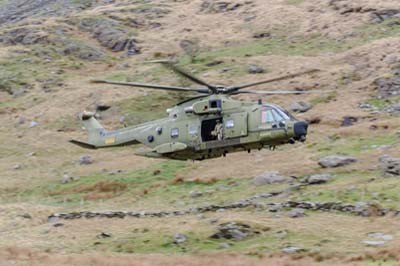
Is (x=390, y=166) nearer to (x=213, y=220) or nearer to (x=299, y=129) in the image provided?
(x=299, y=129)

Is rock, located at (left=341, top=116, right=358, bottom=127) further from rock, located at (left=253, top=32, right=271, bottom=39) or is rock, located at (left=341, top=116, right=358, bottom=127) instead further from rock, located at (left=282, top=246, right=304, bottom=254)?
rock, located at (left=253, top=32, right=271, bottom=39)

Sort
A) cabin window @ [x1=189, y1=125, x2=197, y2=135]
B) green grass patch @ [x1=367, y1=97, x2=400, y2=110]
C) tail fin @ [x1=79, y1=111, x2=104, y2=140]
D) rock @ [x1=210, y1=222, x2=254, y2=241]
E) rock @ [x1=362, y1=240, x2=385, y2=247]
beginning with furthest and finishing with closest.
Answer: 1. green grass patch @ [x1=367, y1=97, x2=400, y2=110]
2. tail fin @ [x1=79, y1=111, x2=104, y2=140]
3. cabin window @ [x1=189, y1=125, x2=197, y2=135]
4. rock @ [x1=210, y1=222, x2=254, y2=241]
5. rock @ [x1=362, y1=240, x2=385, y2=247]

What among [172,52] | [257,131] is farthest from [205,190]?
[172,52]

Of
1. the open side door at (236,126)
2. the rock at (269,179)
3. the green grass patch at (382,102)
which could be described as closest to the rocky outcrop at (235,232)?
the open side door at (236,126)

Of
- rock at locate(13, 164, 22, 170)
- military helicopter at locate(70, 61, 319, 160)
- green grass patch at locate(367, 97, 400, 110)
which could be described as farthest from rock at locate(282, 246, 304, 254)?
rock at locate(13, 164, 22, 170)

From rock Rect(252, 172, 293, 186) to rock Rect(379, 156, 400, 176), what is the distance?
15.2ft

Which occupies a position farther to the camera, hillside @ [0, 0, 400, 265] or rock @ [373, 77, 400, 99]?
rock @ [373, 77, 400, 99]

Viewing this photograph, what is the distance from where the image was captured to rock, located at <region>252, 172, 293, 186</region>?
3156 cm

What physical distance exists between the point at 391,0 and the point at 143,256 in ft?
183

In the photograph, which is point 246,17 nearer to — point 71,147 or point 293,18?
point 293,18

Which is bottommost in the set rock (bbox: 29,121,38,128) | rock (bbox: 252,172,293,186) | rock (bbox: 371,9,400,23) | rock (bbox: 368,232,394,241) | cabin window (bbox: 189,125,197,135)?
rock (bbox: 29,121,38,128)

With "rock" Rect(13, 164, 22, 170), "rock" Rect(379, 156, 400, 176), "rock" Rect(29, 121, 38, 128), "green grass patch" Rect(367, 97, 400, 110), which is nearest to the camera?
"rock" Rect(379, 156, 400, 176)

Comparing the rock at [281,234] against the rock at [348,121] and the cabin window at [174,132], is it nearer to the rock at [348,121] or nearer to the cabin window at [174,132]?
the cabin window at [174,132]

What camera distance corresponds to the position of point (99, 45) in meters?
73.5
